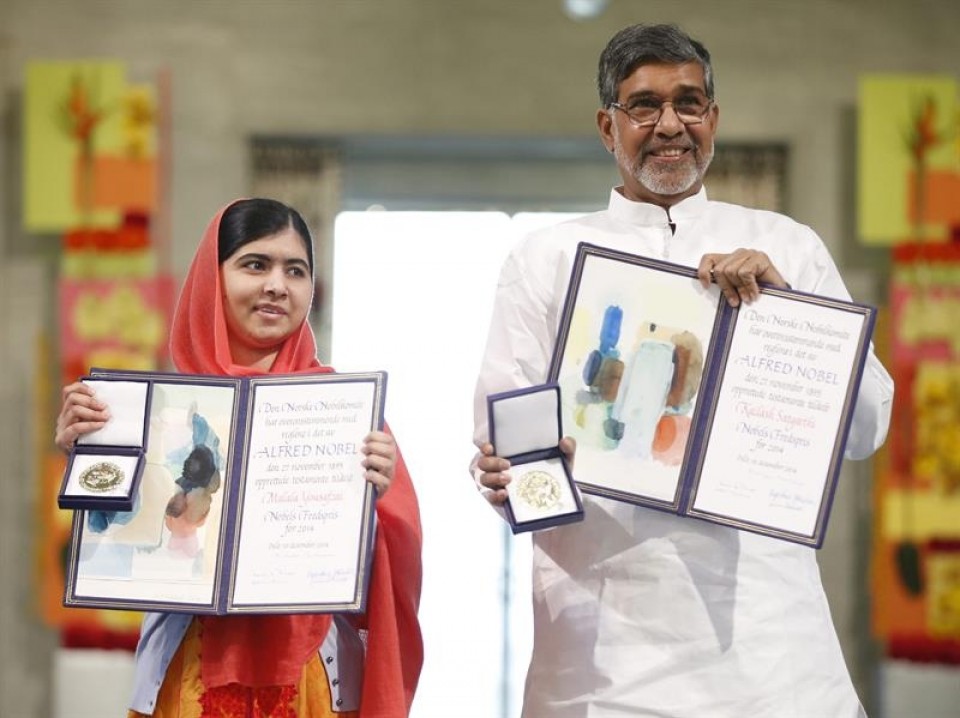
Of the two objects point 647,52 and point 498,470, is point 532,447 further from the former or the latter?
point 647,52

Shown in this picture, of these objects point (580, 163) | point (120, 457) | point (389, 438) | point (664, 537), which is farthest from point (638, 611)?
point (580, 163)

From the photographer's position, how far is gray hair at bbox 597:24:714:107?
7.95ft

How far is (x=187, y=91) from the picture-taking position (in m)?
6.07

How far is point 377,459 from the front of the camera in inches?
87.0

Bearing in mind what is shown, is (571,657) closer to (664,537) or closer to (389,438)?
(664,537)

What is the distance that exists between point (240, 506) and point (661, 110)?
40.3 inches

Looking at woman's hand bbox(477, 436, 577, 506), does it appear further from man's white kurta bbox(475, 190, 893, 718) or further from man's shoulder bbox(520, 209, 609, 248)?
man's shoulder bbox(520, 209, 609, 248)

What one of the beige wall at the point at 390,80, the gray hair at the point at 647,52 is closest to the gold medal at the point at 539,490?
the gray hair at the point at 647,52

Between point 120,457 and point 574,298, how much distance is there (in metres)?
0.80

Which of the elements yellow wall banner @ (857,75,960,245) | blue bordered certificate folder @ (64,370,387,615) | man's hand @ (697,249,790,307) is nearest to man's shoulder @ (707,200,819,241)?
man's hand @ (697,249,790,307)

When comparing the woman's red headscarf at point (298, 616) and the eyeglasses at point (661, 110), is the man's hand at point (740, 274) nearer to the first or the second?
the eyeglasses at point (661, 110)

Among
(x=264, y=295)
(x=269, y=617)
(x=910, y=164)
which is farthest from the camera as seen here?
(x=910, y=164)

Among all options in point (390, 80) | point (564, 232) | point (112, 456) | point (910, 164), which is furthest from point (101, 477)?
point (910, 164)

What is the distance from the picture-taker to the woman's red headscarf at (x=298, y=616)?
87.4 inches
